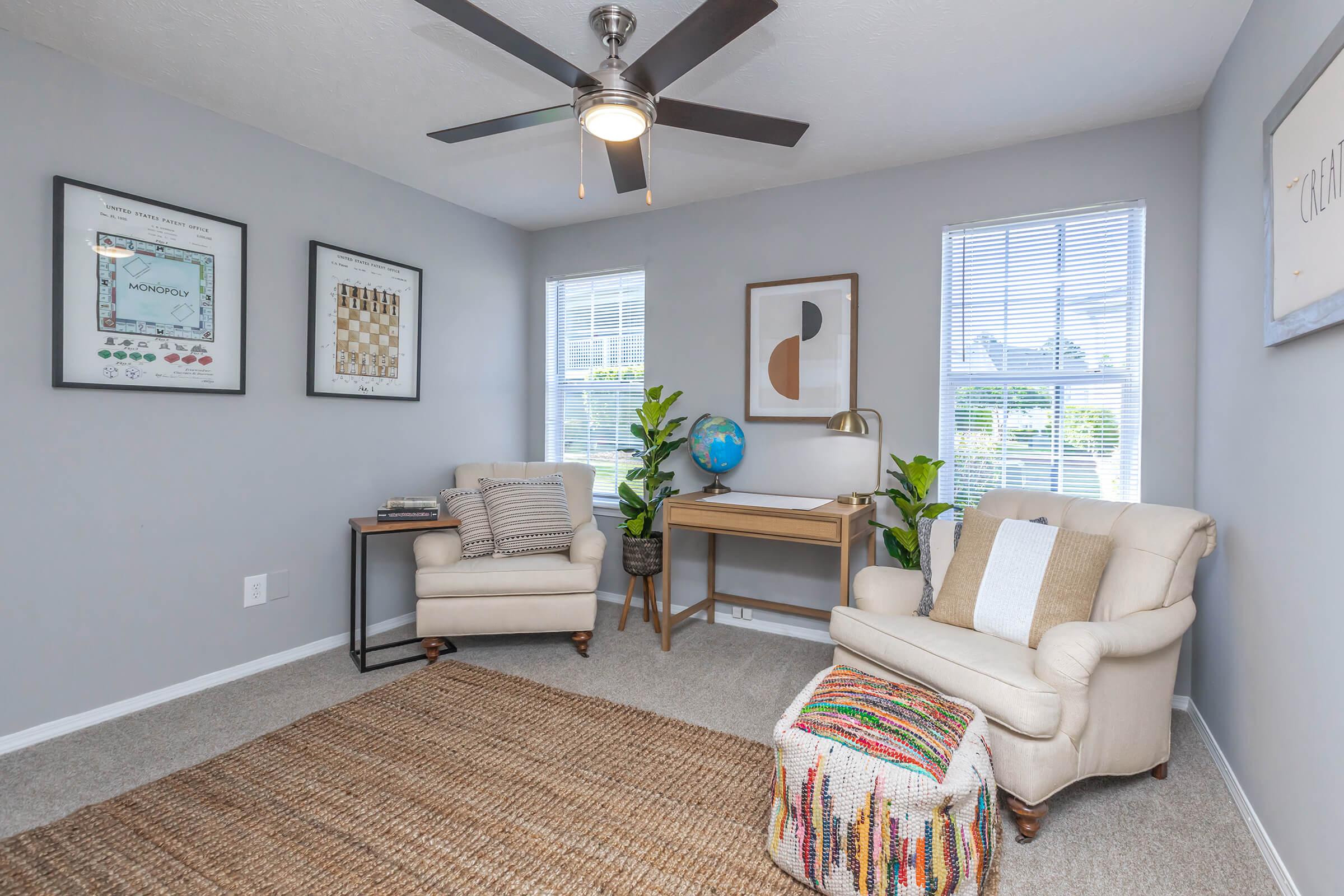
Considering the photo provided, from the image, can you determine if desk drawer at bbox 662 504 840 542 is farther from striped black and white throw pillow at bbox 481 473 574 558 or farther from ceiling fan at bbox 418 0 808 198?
ceiling fan at bbox 418 0 808 198

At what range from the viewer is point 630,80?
1882 mm

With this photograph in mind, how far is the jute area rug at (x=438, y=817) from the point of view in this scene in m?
1.67

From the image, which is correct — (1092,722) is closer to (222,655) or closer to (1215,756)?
(1215,756)

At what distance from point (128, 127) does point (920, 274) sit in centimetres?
346

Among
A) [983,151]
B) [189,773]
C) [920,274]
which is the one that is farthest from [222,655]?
[983,151]

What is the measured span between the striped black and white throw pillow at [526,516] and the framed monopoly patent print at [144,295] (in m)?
1.27

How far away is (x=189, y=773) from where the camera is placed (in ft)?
7.00

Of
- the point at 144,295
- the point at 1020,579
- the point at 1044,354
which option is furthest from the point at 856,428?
the point at 144,295

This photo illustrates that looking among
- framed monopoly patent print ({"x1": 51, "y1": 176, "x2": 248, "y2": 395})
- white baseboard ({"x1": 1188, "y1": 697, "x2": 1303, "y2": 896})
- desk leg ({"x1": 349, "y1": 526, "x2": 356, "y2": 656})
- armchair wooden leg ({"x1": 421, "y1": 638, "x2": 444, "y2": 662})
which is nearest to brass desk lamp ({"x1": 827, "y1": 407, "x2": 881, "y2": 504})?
white baseboard ({"x1": 1188, "y1": 697, "x2": 1303, "y2": 896})

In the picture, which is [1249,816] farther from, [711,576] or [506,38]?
[506,38]

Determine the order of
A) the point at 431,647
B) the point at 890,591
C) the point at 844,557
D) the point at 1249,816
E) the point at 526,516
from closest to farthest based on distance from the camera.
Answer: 1. the point at 1249,816
2. the point at 890,591
3. the point at 844,557
4. the point at 431,647
5. the point at 526,516

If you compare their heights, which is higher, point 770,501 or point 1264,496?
point 1264,496

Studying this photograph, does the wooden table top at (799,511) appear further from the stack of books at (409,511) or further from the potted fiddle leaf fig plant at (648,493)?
the stack of books at (409,511)

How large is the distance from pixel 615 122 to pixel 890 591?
195 cm
